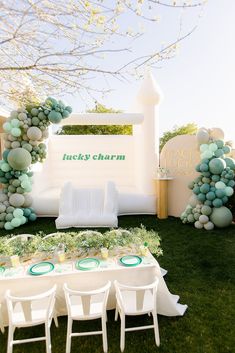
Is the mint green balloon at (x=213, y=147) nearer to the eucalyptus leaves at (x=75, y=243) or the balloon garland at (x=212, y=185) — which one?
the balloon garland at (x=212, y=185)

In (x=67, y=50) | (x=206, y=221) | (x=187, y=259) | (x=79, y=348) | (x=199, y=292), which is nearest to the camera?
(x=67, y=50)

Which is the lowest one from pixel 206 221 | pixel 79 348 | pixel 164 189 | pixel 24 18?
pixel 79 348

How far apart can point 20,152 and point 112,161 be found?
11.5 ft

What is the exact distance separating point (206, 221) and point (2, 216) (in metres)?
4.97

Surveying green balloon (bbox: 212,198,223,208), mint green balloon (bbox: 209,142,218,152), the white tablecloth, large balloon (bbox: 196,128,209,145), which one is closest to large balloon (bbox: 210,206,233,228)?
green balloon (bbox: 212,198,223,208)

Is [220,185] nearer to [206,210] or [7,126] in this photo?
[206,210]

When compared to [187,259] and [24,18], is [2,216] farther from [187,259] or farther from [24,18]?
[24,18]

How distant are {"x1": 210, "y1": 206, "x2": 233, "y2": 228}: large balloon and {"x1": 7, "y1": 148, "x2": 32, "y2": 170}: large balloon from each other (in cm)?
471

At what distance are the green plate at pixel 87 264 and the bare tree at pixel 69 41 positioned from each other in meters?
1.80

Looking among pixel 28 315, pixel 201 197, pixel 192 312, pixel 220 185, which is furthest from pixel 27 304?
pixel 220 185

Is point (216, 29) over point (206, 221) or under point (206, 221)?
over

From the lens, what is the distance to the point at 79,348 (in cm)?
253

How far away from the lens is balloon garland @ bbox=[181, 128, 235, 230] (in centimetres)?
589

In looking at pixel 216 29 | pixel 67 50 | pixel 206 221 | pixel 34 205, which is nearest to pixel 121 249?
pixel 67 50
